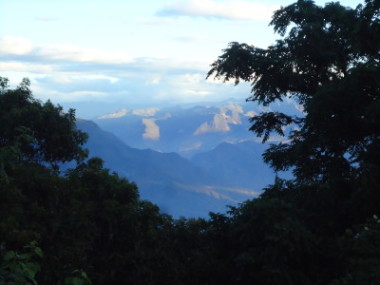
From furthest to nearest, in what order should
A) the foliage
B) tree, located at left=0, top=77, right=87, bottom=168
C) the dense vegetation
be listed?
tree, located at left=0, top=77, right=87, bottom=168, the dense vegetation, the foliage

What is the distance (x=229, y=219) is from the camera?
15.0 metres

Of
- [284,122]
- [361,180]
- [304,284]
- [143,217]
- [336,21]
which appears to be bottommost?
[304,284]

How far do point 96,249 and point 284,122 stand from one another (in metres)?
14.0

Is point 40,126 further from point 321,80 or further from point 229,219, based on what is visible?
point 321,80

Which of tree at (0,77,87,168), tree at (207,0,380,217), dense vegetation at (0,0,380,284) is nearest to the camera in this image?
dense vegetation at (0,0,380,284)

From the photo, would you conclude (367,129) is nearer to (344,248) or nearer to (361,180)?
(361,180)

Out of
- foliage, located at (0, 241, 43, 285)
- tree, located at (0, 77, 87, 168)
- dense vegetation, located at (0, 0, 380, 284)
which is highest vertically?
tree, located at (0, 77, 87, 168)

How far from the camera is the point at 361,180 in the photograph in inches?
523

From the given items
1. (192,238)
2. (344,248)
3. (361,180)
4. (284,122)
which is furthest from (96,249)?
(284,122)

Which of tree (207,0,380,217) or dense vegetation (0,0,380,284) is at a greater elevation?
tree (207,0,380,217)

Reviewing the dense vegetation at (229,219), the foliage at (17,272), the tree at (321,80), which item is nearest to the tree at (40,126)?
the dense vegetation at (229,219)

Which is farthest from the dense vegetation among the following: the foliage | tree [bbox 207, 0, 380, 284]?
the foliage

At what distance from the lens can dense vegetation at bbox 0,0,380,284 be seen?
456 inches

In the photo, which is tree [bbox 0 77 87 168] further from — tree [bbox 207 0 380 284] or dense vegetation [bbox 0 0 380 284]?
tree [bbox 207 0 380 284]
